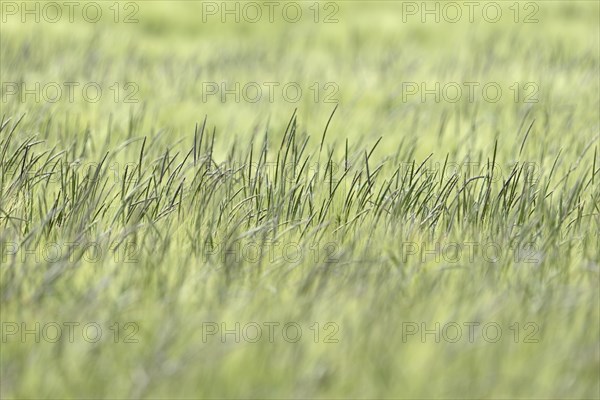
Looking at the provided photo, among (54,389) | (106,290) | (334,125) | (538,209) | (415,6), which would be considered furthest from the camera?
(415,6)

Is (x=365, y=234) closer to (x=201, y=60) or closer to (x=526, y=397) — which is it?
(x=526, y=397)

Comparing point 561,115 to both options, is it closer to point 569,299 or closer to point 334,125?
point 334,125

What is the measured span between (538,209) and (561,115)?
2.11 m

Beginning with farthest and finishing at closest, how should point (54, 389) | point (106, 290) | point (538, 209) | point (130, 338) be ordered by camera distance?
1. point (538, 209)
2. point (106, 290)
3. point (130, 338)
4. point (54, 389)

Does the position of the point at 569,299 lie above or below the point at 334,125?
below

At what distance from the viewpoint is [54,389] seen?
1.74m

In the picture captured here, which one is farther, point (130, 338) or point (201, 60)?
point (201, 60)

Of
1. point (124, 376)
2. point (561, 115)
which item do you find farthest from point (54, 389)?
point (561, 115)

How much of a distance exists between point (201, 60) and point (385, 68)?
1.20 m

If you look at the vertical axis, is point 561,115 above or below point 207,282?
above

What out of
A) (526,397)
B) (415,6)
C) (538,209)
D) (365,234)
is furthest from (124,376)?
(415,6)

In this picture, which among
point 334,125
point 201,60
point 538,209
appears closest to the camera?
point 538,209

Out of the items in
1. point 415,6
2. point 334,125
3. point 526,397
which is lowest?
point 526,397

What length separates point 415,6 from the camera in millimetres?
9516
